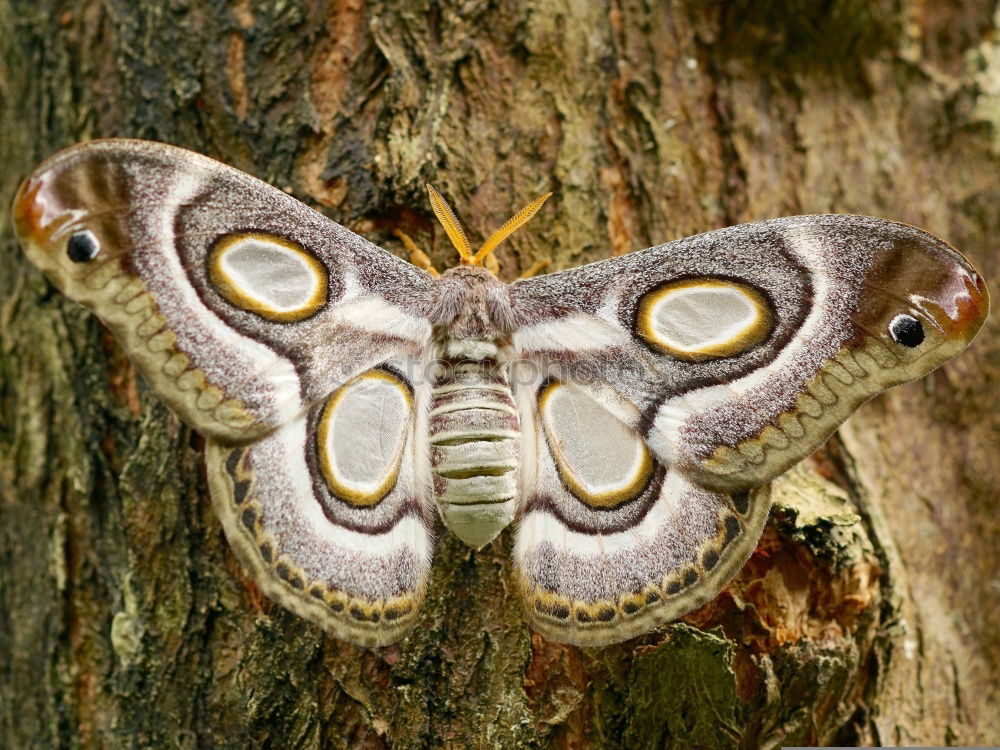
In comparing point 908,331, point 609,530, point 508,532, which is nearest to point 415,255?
point 508,532

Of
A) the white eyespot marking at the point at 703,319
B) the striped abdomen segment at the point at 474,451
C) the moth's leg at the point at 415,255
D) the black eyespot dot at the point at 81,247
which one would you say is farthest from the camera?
the moth's leg at the point at 415,255

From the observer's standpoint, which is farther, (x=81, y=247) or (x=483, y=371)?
(x=483, y=371)

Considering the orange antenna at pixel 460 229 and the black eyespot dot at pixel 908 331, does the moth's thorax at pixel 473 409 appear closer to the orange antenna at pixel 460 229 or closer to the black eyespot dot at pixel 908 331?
the orange antenna at pixel 460 229

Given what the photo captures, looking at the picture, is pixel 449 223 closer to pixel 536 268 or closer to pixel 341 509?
pixel 536 268

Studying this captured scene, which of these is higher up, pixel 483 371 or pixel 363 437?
pixel 483 371

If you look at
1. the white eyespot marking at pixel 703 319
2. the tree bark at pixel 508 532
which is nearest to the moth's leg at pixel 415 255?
the tree bark at pixel 508 532

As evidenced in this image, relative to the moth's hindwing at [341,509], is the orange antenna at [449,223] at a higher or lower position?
higher
